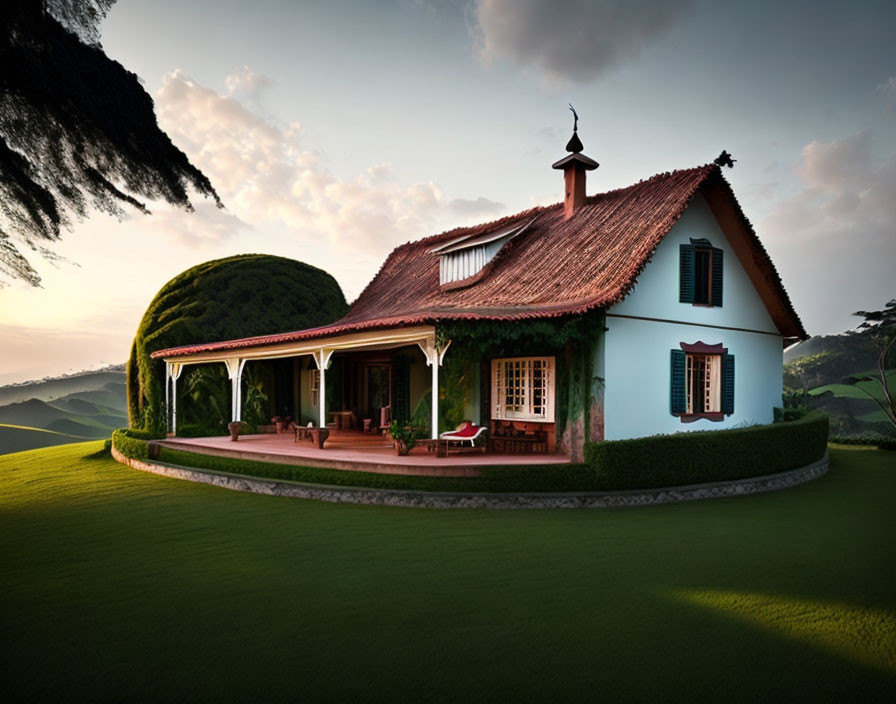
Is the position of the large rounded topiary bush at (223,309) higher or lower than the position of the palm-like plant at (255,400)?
higher

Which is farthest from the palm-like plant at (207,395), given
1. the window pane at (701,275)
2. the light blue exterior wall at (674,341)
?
the window pane at (701,275)

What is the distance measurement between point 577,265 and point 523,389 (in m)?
3.21

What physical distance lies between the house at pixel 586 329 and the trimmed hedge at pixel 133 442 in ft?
4.13

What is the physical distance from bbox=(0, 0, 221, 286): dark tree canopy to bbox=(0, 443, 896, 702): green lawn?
183 inches

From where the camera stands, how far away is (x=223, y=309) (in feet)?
71.1

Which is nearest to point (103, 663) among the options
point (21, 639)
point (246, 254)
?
point (21, 639)

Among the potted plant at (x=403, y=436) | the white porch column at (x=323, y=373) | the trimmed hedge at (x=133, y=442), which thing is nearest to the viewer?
the potted plant at (x=403, y=436)

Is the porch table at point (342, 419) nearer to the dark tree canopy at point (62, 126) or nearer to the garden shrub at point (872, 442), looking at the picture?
the dark tree canopy at point (62, 126)

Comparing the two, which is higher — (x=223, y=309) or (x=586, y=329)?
(x=223, y=309)

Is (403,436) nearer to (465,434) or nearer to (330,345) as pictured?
(465,434)

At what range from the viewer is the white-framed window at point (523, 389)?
12.6 m

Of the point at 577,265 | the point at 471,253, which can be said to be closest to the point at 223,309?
the point at 471,253

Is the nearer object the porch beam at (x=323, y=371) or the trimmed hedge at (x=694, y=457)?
the trimmed hedge at (x=694, y=457)

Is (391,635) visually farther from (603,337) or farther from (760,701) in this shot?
(603,337)
